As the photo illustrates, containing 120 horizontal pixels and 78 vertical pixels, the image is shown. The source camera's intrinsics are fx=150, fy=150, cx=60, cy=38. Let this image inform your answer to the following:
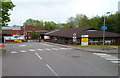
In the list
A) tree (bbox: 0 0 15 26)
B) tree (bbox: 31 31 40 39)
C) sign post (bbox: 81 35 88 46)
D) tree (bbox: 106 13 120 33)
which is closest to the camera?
tree (bbox: 0 0 15 26)

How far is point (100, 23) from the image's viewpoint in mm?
55688

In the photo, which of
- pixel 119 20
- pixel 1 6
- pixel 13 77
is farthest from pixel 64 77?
pixel 119 20

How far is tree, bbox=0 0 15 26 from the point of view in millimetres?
22500

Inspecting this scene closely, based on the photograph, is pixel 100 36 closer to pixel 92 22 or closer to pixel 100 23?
pixel 100 23

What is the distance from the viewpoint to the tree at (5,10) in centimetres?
2250

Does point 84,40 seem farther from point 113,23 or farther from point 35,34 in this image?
point 35,34

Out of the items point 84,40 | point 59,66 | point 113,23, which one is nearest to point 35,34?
point 113,23

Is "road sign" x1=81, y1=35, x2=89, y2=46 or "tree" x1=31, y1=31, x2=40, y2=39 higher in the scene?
"tree" x1=31, y1=31, x2=40, y2=39


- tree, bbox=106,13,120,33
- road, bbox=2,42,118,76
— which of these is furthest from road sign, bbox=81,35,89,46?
tree, bbox=106,13,120,33

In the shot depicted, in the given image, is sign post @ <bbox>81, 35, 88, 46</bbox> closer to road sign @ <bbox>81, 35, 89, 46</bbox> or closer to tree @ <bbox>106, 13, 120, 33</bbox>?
road sign @ <bbox>81, 35, 89, 46</bbox>

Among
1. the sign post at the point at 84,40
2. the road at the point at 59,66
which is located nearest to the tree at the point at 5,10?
the road at the point at 59,66

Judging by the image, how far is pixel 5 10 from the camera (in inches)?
912

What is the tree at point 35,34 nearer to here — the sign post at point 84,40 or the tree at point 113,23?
the tree at point 113,23

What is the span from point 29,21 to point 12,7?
390 feet
